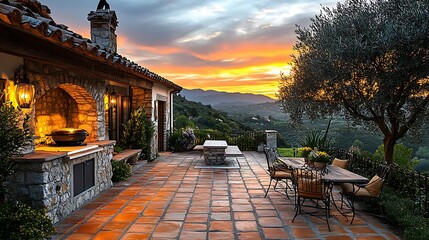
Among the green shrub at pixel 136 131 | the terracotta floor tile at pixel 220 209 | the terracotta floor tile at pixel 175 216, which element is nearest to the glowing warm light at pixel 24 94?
the terracotta floor tile at pixel 175 216

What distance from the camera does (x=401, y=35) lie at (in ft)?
18.9

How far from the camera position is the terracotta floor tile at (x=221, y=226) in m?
4.37

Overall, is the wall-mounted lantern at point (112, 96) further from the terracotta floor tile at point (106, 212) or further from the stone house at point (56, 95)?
the terracotta floor tile at point (106, 212)

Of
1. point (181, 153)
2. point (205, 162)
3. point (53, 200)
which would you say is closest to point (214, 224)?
point (53, 200)

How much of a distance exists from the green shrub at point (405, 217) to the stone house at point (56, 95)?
4.81 metres

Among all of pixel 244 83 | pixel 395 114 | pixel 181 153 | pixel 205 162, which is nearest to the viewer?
pixel 395 114

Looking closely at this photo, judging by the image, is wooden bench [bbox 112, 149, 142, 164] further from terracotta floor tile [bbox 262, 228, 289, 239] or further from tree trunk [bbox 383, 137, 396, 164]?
tree trunk [bbox 383, 137, 396, 164]

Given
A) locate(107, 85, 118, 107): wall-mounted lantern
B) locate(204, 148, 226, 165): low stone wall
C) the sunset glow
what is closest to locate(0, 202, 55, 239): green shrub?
locate(107, 85, 118, 107): wall-mounted lantern

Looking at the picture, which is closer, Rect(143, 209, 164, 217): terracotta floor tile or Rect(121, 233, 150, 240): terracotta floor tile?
Rect(121, 233, 150, 240): terracotta floor tile

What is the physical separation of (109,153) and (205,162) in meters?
4.09

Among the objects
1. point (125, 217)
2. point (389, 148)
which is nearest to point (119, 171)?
point (125, 217)

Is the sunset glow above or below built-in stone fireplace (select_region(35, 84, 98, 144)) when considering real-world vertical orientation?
above

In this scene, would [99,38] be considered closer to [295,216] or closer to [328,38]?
[328,38]

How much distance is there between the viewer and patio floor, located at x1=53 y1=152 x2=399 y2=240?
4.25 meters
